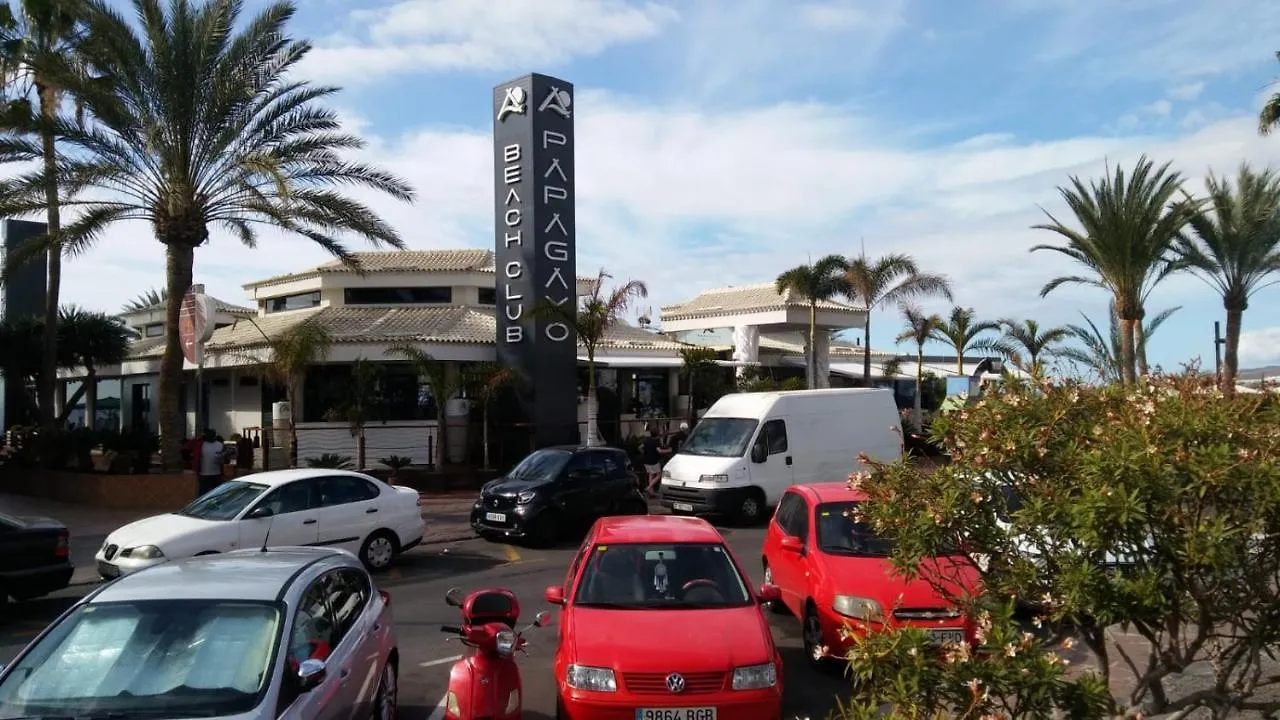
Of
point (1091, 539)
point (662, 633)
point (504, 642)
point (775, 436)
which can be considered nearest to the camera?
point (1091, 539)

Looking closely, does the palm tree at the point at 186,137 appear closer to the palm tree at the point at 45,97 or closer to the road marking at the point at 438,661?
the palm tree at the point at 45,97

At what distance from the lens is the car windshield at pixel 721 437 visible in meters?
16.8

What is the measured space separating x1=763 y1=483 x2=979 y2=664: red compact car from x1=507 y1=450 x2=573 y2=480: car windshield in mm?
5783

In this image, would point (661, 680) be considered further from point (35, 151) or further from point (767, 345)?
point (767, 345)

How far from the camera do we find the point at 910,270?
2997 cm

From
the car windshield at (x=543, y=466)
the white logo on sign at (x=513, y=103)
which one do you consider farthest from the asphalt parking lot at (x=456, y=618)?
the white logo on sign at (x=513, y=103)

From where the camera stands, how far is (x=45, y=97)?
2216cm

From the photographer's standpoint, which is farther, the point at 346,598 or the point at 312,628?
the point at 346,598

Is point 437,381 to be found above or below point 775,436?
above

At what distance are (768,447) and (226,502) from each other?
9.21m

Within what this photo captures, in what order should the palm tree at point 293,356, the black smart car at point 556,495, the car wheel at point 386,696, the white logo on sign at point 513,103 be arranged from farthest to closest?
the white logo on sign at point 513,103, the palm tree at point 293,356, the black smart car at point 556,495, the car wheel at point 386,696

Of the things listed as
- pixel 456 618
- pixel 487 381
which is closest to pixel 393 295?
pixel 487 381

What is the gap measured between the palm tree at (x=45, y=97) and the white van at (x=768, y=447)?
40.7 ft

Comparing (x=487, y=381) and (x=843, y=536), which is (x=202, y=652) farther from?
(x=487, y=381)
